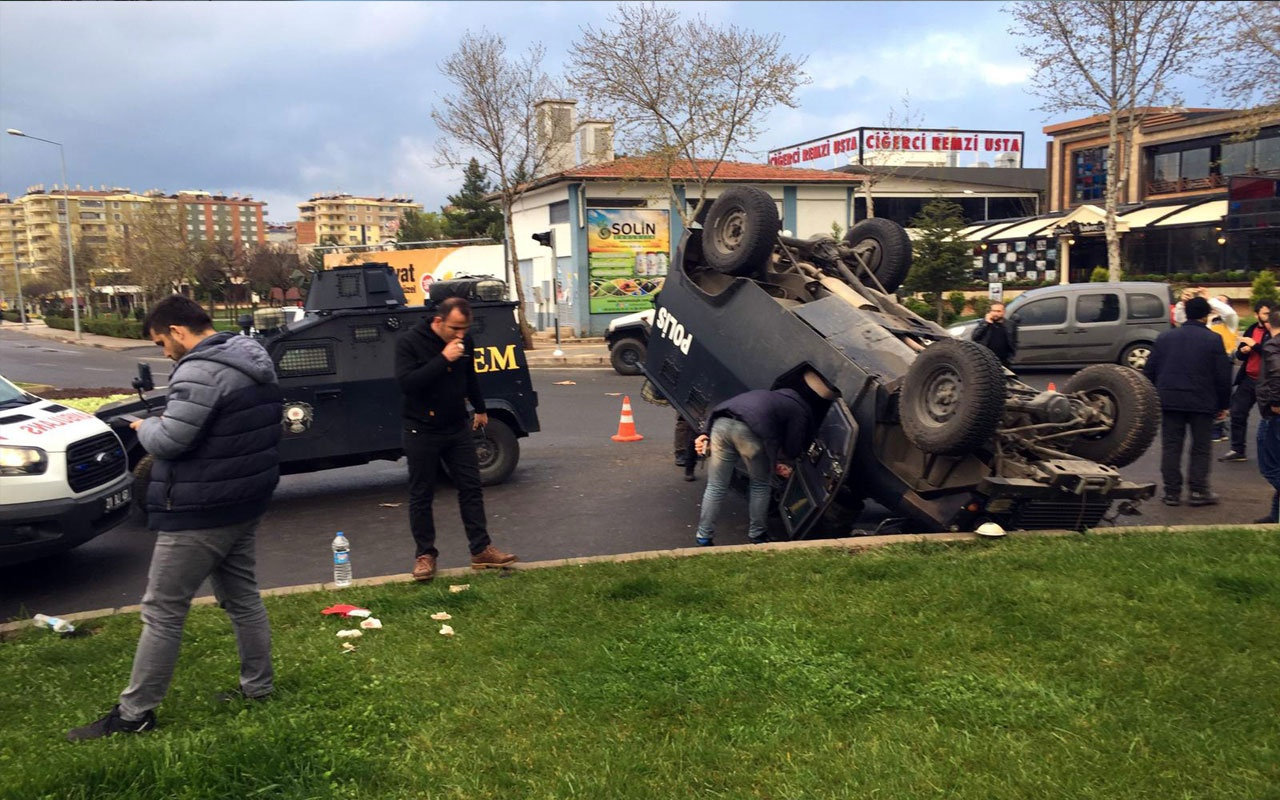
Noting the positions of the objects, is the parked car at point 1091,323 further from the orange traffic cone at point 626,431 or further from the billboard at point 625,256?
the billboard at point 625,256

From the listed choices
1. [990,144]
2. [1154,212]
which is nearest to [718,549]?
[1154,212]

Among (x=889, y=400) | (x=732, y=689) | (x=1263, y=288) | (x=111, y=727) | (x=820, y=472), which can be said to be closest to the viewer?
(x=111, y=727)

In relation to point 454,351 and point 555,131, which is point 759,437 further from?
point 555,131

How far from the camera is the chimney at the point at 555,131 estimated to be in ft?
97.6

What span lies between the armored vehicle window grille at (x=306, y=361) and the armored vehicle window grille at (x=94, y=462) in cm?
182

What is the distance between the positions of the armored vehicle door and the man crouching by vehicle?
3.69 m

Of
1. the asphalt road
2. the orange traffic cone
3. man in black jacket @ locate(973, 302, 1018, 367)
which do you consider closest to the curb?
the asphalt road

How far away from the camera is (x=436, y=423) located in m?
5.82

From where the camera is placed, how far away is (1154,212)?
1395 inches

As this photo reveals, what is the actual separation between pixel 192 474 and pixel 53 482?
329 centimetres

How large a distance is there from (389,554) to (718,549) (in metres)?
2.62

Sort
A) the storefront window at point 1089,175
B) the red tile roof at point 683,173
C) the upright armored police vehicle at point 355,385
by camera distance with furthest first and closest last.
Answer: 1. the storefront window at point 1089,175
2. the red tile roof at point 683,173
3. the upright armored police vehicle at point 355,385

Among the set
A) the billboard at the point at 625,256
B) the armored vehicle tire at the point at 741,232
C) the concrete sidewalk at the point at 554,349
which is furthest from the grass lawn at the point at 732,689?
the billboard at the point at 625,256

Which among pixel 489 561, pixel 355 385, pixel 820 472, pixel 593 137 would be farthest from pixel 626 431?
pixel 593 137
